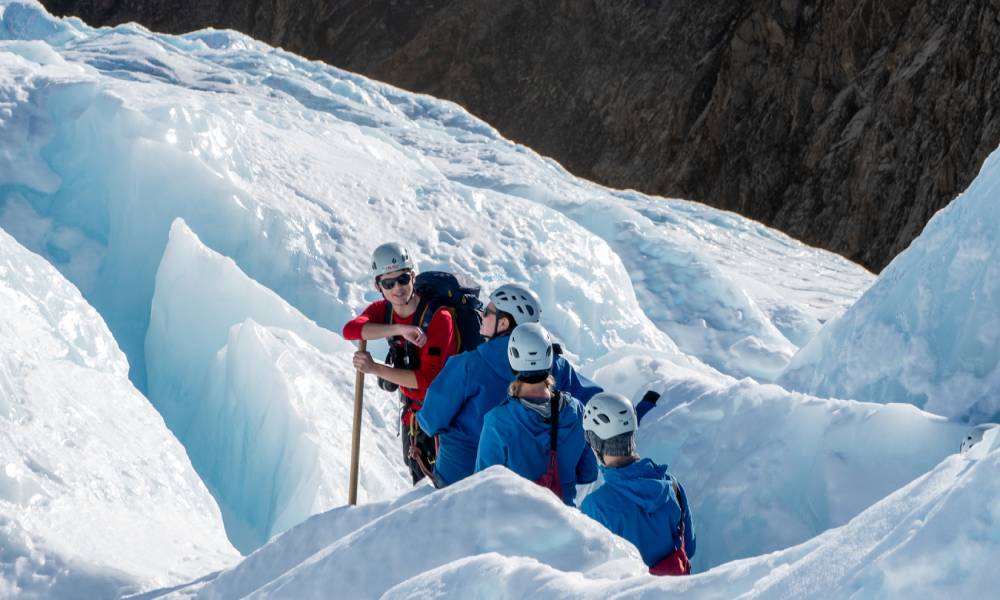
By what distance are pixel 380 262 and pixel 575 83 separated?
27.1 meters

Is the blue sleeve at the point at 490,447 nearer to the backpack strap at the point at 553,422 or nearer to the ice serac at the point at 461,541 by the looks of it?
the backpack strap at the point at 553,422

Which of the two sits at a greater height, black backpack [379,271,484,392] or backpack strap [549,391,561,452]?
black backpack [379,271,484,392]

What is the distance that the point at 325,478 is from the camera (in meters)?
5.70

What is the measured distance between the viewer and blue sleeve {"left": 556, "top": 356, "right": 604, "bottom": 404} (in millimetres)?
3945

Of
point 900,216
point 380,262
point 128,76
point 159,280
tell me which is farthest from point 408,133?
point 900,216

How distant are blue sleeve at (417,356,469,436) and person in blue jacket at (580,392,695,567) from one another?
0.59 meters

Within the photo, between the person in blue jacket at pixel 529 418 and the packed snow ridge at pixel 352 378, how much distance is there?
15.4 inches

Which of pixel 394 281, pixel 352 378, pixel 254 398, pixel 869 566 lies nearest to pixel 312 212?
pixel 352 378

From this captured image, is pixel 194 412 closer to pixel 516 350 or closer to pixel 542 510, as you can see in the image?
pixel 516 350

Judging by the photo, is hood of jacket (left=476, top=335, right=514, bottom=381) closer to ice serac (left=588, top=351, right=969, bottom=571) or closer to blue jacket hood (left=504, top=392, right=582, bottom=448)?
blue jacket hood (left=504, top=392, right=582, bottom=448)

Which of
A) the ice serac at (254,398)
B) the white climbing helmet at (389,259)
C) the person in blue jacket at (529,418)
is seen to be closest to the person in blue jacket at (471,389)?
the person in blue jacket at (529,418)

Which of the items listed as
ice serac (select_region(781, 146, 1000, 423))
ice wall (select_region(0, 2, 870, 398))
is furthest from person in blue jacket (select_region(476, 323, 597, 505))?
ice wall (select_region(0, 2, 870, 398))

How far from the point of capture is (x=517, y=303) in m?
3.72

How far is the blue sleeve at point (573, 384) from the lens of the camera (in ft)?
12.9
